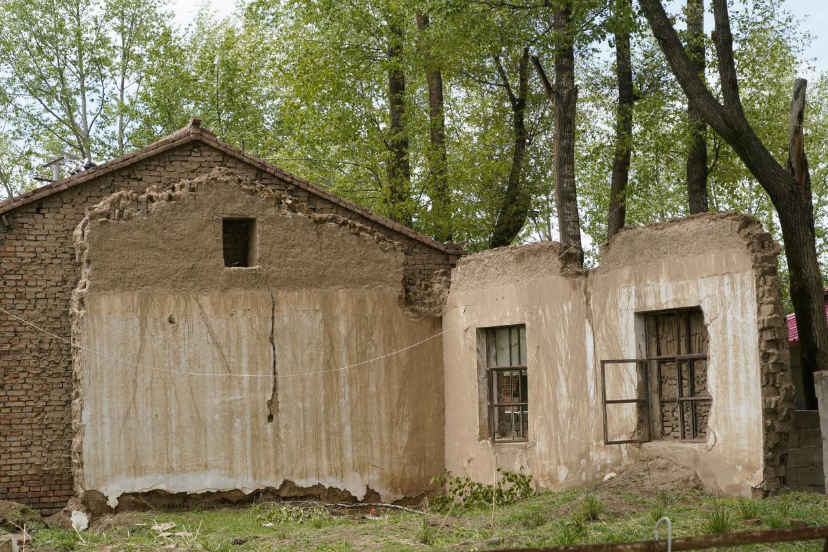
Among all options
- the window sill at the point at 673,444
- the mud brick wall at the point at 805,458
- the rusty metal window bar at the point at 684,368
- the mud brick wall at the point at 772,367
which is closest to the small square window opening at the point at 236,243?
the rusty metal window bar at the point at 684,368

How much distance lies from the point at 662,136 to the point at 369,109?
25.7 ft

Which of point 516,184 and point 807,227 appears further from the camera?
point 516,184

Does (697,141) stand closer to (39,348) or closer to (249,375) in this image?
(249,375)

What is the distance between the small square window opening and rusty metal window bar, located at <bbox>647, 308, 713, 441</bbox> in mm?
6175

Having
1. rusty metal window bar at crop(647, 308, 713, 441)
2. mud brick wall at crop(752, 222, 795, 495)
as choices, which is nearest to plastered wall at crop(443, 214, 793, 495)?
mud brick wall at crop(752, 222, 795, 495)

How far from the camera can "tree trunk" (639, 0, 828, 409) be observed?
12.9 m

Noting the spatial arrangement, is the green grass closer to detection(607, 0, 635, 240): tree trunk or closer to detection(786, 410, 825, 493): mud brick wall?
detection(786, 410, 825, 493): mud brick wall

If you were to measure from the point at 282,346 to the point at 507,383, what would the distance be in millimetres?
3186

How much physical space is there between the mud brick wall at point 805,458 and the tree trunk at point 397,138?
12815mm

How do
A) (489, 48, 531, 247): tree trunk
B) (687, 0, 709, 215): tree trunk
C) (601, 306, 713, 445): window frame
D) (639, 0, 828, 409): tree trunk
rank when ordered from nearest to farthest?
(601, 306, 713, 445): window frame < (639, 0, 828, 409): tree trunk < (687, 0, 709, 215): tree trunk < (489, 48, 531, 247): tree trunk

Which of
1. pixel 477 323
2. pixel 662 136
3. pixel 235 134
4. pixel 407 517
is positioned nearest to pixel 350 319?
pixel 477 323

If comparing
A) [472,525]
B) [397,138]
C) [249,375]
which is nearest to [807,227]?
[472,525]

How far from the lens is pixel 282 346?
13.9 meters

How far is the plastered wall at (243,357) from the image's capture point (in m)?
13.1
